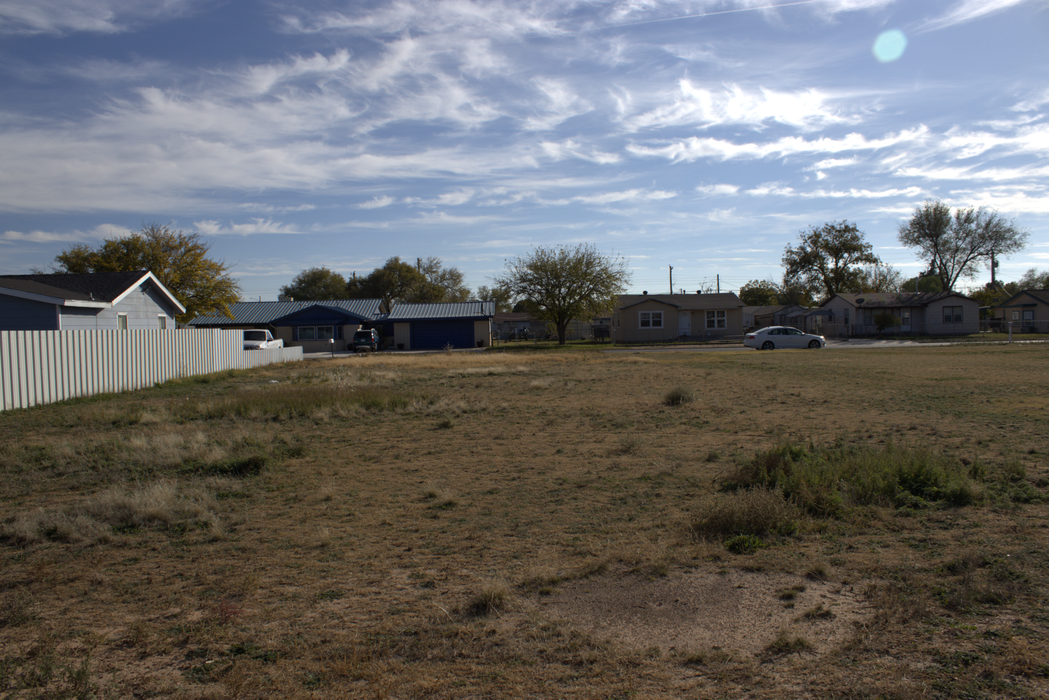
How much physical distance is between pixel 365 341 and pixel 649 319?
25.0 meters

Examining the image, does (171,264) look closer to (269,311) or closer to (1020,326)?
(269,311)

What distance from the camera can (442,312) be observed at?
56656 mm

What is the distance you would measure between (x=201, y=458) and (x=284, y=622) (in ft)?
19.0

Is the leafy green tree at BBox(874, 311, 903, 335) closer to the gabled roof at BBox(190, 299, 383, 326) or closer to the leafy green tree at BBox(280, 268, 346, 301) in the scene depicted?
the gabled roof at BBox(190, 299, 383, 326)

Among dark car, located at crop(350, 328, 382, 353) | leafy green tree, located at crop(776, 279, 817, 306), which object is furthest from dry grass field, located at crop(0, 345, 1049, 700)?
leafy green tree, located at crop(776, 279, 817, 306)

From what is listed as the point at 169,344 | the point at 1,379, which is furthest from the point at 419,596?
the point at 169,344

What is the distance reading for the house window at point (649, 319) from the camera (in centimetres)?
5794

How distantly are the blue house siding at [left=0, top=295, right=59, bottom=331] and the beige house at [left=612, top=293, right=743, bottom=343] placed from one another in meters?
43.7

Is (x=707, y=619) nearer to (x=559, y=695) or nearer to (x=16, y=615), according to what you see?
(x=559, y=695)

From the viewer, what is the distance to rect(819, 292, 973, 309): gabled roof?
59.6 meters

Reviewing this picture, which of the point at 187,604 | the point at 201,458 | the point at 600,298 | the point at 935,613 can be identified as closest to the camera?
the point at 935,613

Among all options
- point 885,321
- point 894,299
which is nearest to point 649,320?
point 885,321

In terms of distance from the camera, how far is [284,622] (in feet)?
13.4

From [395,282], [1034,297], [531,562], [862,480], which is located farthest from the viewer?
[395,282]
